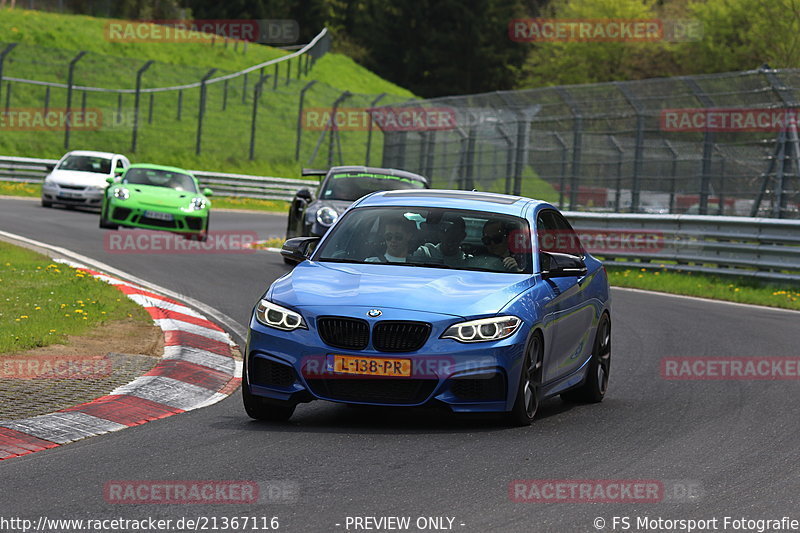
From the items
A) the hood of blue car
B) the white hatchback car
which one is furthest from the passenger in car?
the white hatchback car

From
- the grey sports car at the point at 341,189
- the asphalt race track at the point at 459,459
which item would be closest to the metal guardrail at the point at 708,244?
the grey sports car at the point at 341,189

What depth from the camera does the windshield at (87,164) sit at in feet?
105

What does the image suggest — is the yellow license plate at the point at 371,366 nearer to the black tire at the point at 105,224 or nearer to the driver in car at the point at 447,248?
the driver in car at the point at 447,248

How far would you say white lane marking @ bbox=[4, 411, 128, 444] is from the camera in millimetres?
7465

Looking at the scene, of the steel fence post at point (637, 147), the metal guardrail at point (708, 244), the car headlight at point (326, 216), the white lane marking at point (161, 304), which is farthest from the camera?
the steel fence post at point (637, 147)

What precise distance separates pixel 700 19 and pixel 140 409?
244 ft

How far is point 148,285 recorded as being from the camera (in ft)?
52.3

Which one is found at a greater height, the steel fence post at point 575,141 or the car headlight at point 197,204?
the steel fence post at point 575,141

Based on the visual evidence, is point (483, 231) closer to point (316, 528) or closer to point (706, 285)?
point (316, 528)

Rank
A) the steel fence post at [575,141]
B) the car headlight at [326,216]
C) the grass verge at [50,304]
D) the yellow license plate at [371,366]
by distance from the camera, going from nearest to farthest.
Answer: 1. the yellow license plate at [371,366]
2. the grass verge at [50,304]
3. the car headlight at [326,216]
4. the steel fence post at [575,141]

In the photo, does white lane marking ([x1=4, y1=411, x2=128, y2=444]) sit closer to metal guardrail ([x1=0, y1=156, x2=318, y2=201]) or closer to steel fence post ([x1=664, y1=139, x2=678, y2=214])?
steel fence post ([x1=664, y1=139, x2=678, y2=214])

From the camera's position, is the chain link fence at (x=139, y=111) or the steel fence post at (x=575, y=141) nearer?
the steel fence post at (x=575, y=141)

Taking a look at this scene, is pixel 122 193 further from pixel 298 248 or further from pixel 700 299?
pixel 298 248

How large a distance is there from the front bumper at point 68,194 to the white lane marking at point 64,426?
2335cm
